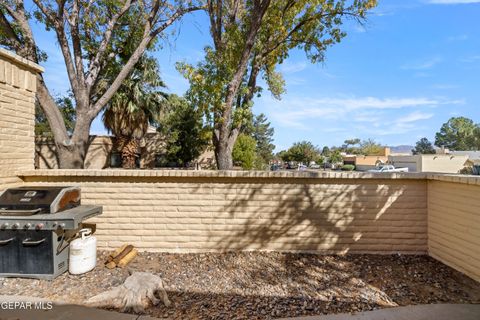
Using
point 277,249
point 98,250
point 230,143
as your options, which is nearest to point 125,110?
point 230,143

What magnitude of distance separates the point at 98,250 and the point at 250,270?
119 inches

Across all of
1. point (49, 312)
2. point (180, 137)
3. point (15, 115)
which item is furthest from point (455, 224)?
point (180, 137)

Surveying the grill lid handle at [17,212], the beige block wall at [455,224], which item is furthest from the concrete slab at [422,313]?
the grill lid handle at [17,212]

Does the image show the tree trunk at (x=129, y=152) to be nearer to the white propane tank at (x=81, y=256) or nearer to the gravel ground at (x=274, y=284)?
the gravel ground at (x=274, y=284)

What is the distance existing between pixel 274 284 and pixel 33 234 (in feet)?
12.1

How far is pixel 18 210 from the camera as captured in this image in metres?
4.04

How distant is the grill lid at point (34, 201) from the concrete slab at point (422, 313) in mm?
3941

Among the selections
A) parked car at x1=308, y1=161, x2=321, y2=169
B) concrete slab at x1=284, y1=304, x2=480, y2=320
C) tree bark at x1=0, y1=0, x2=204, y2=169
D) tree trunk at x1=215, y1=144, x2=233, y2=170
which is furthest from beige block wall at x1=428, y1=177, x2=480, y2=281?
parked car at x1=308, y1=161, x2=321, y2=169

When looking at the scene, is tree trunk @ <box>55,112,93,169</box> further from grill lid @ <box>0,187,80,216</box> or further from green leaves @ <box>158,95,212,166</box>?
green leaves @ <box>158,95,212,166</box>

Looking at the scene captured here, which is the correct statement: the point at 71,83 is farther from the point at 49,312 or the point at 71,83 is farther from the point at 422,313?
the point at 422,313

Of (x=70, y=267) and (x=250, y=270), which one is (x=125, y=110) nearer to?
(x=70, y=267)

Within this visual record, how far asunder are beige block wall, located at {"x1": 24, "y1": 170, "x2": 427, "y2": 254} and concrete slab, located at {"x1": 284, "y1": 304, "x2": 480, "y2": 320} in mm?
1701

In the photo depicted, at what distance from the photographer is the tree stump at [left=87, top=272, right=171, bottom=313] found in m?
3.47

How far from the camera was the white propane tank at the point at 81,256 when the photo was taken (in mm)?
4246
